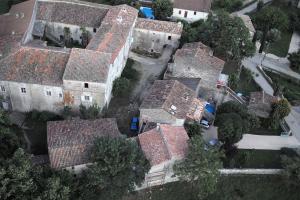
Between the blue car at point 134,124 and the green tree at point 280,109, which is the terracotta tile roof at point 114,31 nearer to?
the blue car at point 134,124

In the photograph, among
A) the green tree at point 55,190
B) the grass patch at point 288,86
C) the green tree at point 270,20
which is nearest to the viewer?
the green tree at point 55,190

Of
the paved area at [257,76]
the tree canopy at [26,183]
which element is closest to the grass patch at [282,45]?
the paved area at [257,76]

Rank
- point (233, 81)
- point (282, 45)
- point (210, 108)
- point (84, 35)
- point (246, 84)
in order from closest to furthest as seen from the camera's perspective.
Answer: point (210, 108), point (233, 81), point (84, 35), point (246, 84), point (282, 45)

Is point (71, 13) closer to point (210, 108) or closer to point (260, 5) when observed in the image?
point (210, 108)

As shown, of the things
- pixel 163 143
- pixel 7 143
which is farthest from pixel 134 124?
pixel 7 143

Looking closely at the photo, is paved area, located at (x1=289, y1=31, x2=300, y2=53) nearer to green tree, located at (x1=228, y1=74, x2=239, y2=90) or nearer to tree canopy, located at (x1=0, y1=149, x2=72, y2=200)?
green tree, located at (x1=228, y1=74, x2=239, y2=90)

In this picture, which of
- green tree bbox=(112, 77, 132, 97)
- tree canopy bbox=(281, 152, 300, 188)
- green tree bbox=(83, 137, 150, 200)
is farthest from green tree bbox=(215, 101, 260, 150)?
green tree bbox=(112, 77, 132, 97)

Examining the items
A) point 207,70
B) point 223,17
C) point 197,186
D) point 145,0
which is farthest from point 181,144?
point 145,0
